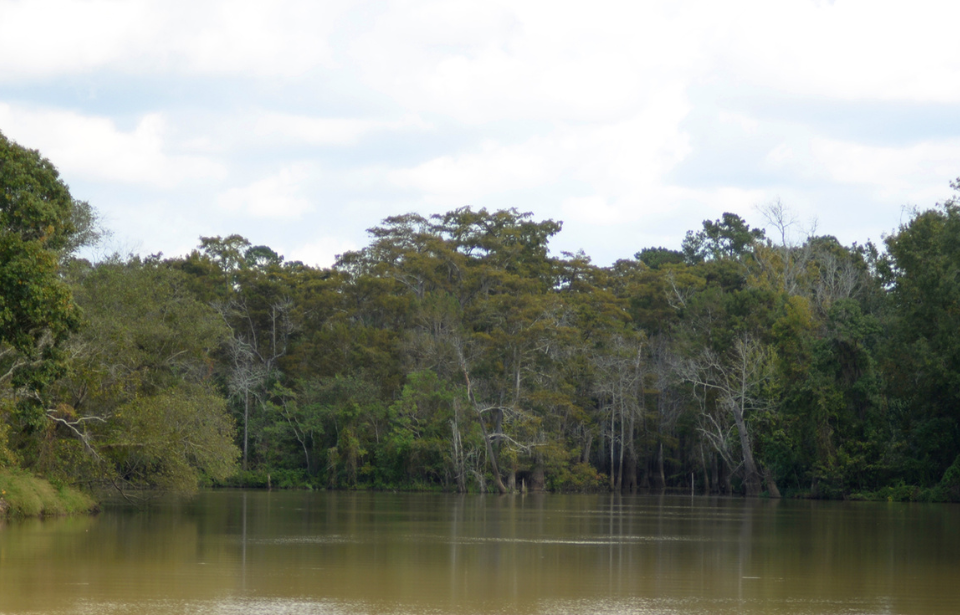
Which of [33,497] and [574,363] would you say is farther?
[574,363]

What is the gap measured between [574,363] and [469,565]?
39.2 m

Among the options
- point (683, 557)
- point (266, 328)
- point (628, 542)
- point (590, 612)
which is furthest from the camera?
point (266, 328)

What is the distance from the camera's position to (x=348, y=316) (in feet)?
194

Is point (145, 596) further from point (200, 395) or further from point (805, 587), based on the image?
point (200, 395)

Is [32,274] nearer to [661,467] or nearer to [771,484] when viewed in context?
[771,484]

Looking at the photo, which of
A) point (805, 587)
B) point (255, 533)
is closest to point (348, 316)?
point (255, 533)

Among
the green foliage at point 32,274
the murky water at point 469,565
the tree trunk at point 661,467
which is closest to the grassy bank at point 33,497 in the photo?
the murky water at point 469,565

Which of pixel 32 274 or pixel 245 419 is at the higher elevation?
pixel 32 274

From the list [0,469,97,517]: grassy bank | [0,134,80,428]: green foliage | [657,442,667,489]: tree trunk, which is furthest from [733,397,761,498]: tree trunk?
[0,134,80,428]: green foliage

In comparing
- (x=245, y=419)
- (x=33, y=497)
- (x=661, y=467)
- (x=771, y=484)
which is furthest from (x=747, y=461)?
(x=33, y=497)

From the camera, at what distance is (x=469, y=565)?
1536cm

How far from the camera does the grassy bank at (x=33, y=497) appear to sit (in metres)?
23.7

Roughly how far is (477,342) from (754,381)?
44.7 feet

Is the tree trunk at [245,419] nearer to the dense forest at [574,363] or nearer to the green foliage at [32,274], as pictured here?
the dense forest at [574,363]
